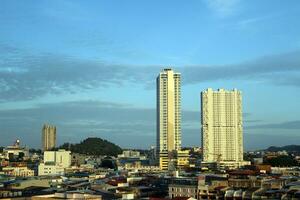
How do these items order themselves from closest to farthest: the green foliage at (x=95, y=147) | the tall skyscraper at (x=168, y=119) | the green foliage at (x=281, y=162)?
the green foliage at (x=281, y=162) < the tall skyscraper at (x=168, y=119) < the green foliage at (x=95, y=147)

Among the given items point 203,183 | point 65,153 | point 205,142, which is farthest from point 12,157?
point 203,183

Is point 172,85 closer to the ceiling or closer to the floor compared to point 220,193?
closer to the ceiling

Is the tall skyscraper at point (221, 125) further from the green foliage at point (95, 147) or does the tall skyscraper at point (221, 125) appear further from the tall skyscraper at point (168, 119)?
the green foliage at point (95, 147)

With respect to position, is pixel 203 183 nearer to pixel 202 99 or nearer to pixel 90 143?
pixel 202 99

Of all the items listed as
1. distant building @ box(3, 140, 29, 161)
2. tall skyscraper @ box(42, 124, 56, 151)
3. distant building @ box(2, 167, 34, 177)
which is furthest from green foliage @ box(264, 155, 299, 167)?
tall skyscraper @ box(42, 124, 56, 151)

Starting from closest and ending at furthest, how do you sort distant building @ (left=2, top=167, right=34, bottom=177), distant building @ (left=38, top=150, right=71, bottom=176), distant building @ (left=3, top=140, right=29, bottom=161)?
distant building @ (left=2, top=167, right=34, bottom=177)
distant building @ (left=38, top=150, right=71, bottom=176)
distant building @ (left=3, top=140, right=29, bottom=161)

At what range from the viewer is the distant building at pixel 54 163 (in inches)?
2992

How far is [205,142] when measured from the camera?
86.9 meters

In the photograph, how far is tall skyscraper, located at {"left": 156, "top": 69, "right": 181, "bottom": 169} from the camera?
85.8 meters

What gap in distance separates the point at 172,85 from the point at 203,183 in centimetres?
5161

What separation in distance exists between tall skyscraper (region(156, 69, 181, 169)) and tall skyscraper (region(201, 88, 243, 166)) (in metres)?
4.25

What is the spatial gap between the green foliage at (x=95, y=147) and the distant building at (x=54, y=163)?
35596mm

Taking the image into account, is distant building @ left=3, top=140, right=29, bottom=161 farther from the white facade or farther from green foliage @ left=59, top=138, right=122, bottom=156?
the white facade

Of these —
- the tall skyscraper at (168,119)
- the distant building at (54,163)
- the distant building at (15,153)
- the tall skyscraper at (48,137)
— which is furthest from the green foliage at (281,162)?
the tall skyscraper at (48,137)
